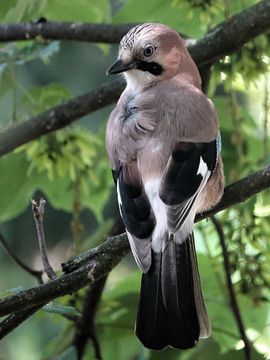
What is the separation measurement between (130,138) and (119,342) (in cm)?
108

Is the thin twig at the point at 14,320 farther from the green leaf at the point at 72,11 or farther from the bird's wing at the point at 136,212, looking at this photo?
the green leaf at the point at 72,11

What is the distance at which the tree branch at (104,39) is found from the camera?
436 centimetres

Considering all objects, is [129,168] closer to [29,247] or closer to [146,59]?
[146,59]

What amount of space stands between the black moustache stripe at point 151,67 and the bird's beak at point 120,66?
0.07m

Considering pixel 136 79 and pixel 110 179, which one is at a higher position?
pixel 136 79

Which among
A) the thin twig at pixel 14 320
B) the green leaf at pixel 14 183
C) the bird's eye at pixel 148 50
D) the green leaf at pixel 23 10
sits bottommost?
the green leaf at pixel 14 183

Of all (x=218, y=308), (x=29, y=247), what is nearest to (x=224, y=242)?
(x=218, y=308)

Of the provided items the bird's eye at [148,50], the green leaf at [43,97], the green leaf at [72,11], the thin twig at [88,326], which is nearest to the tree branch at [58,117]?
the green leaf at [43,97]

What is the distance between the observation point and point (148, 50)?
4.30 meters

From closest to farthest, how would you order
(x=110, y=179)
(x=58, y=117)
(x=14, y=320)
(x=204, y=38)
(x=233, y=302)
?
1. (x=14, y=320)
2. (x=233, y=302)
3. (x=58, y=117)
4. (x=204, y=38)
5. (x=110, y=179)

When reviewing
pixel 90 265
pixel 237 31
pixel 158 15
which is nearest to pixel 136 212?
pixel 90 265

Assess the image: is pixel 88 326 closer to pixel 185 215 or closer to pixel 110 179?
pixel 110 179

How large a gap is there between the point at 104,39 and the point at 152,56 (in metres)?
0.43

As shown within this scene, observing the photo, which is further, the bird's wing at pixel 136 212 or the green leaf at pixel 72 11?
the green leaf at pixel 72 11
